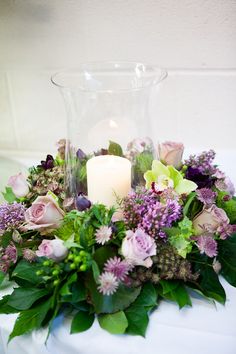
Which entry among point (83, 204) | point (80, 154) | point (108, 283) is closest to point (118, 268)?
point (108, 283)

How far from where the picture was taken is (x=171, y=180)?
644mm

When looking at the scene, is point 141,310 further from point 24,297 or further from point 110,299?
point 24,297

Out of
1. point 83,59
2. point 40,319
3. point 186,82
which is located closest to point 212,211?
point 40,319

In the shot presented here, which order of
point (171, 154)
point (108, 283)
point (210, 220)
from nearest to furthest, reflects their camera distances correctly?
point (108, 283) → point (210, 220) → point (171, 154)

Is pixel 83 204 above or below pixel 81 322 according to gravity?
above

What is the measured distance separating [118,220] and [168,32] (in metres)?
0.60

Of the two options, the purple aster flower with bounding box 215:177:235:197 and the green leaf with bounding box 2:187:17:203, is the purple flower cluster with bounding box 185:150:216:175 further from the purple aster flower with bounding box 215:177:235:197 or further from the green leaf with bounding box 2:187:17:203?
the green leaf with bounding box 2:187:17:203

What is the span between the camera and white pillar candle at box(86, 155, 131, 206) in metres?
0.65

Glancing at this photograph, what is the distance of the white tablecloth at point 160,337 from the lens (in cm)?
52

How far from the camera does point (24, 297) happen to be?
55 cm

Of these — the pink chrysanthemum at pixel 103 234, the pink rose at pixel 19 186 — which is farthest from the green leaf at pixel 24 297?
the pink rose at pixel 19 186

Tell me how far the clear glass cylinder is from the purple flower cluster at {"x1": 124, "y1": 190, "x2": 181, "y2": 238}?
63 mm

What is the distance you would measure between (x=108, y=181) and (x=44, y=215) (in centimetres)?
12

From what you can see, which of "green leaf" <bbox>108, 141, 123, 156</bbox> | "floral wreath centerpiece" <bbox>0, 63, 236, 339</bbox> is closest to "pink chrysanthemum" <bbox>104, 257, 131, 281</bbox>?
"floral wreath centerpiece" <bbox>0, 63, 236, 339</bbox>
